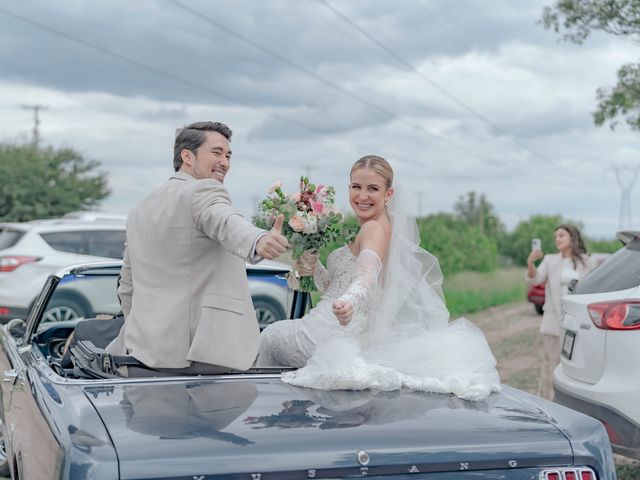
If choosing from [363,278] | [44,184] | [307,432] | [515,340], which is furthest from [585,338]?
[44,184]

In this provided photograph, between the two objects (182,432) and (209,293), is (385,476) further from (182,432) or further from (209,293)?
(209,293)

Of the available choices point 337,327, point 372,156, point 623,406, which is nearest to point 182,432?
point 337,327

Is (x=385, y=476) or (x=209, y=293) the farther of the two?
(x=209, y=293)

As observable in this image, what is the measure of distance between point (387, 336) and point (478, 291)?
73.3ft

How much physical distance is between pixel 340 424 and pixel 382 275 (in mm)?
1424

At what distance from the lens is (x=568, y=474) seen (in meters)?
3.03

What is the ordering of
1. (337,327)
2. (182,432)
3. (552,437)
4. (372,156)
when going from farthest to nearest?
(372,156) → (337,327) → (552,437) → (182,432)

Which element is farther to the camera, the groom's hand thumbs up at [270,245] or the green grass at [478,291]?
the green grass at [478,291]

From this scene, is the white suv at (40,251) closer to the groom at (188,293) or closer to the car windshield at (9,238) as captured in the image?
the car windshield at (9,238)

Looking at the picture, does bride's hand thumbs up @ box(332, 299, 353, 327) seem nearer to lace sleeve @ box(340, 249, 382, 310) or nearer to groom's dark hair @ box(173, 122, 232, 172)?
lace sleeve @ box(340, 249, 382, 310)

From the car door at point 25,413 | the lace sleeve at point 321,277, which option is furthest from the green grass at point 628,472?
the car door at point 25,413

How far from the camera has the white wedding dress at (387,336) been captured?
354cm

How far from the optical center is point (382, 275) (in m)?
4.30

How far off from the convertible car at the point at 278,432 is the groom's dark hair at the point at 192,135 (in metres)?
0.98
